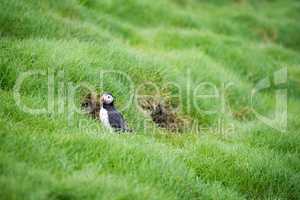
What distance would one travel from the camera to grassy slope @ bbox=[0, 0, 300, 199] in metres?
5.30

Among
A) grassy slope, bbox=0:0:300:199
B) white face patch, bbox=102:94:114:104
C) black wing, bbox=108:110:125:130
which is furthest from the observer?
white face patch, bbox=102:94:114:104

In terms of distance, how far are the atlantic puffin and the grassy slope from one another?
23cm

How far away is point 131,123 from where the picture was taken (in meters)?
7.45

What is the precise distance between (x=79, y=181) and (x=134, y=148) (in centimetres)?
113

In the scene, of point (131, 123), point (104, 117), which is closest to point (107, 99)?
point (104, 117)

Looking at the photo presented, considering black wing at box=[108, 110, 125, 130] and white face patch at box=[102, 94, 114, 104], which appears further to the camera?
white face patch at box=[102, 94, 114, 104]

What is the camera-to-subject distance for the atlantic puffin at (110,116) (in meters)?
6.74

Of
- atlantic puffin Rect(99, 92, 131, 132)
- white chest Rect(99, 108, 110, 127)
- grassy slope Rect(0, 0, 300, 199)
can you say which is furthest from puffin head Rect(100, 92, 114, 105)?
grassy slope Rect(0, 0, 300, 199)

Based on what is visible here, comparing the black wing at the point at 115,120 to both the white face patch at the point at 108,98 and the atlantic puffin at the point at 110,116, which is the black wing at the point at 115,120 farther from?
the white face patch at the point at 108,98

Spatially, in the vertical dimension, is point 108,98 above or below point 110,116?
above

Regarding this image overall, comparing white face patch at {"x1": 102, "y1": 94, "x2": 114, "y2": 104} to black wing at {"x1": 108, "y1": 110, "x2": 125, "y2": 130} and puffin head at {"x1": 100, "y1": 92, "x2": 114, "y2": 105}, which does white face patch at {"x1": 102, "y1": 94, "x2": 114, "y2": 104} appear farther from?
black wing at {"x1": 108, "y1": 110, "x2": 125, "y2": 130}

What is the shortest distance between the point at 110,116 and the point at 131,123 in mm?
754

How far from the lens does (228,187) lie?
21.2 feet

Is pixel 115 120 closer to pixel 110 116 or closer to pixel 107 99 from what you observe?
pixel 110 116
